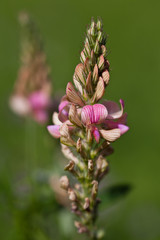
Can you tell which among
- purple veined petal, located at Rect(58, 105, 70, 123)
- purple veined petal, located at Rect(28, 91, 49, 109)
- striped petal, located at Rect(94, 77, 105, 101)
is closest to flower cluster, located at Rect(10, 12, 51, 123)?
purple veined petal, located at Rect(28, 91, 49, 109)

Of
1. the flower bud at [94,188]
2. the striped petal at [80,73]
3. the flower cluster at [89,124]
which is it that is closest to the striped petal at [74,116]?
the flower cluster at [89,124]

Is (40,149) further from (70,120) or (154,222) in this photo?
(70,120)

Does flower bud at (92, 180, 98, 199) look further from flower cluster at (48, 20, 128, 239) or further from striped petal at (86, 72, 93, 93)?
striped petal at (86, 72, 93, 93)

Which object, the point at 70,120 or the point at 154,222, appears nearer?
the point at 70,120

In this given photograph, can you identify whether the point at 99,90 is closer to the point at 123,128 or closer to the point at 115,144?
the point at 123,128

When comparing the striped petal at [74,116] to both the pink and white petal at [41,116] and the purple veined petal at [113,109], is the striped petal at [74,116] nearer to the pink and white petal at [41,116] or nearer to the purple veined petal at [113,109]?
the purple veined petal at [113,109]

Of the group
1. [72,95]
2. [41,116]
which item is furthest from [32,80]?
[72,95]

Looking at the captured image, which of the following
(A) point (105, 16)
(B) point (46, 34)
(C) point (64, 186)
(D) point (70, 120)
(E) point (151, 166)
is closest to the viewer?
(D) point (70, 120)

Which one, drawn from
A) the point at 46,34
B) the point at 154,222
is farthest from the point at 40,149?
the point at 46,34
